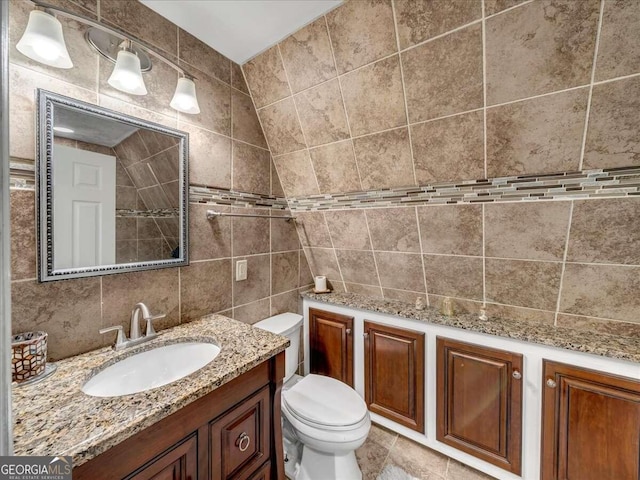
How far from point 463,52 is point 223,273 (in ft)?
5.15

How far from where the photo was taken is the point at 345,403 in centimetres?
142

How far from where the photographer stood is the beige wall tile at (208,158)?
1335 millimetres

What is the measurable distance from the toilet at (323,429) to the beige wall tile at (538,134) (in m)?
1.43

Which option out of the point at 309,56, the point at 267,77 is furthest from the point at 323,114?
the point at 267,77

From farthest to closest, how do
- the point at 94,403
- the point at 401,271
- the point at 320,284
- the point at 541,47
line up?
1. the point at 320,284
2. the point at 401,271
3. the point at 541,47
4. the point at 94,403

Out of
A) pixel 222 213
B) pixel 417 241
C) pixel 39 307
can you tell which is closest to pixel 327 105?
pixel 222 213

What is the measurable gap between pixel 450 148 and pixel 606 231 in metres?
0.75

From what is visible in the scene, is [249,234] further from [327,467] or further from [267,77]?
[327,467]

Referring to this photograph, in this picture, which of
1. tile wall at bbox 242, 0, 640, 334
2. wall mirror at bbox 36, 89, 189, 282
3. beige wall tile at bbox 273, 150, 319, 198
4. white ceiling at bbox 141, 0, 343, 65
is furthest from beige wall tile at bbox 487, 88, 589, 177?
wall mirror at bbox 36, 89, 189, 282

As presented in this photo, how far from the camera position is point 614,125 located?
0.97 m

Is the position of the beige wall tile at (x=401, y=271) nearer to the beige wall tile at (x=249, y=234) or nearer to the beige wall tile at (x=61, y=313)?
the beige wall tile at (x=249, y=234)

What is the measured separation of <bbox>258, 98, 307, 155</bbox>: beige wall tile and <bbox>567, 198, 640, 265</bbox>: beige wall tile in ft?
4.78

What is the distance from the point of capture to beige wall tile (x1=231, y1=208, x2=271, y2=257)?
5.14 ft

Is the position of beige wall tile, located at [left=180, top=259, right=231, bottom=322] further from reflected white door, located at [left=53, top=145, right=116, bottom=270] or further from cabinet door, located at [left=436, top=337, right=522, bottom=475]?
cabinet door, located at [left=436, top=337, right=522, bottom=475]
